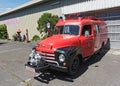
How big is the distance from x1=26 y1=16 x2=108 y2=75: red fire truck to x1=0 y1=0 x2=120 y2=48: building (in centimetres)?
411

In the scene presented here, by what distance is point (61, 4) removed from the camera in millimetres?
17484

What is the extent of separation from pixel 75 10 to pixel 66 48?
29.0ft

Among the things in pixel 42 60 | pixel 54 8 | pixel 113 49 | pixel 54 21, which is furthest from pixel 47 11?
pixel 42 60

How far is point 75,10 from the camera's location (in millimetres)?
15625

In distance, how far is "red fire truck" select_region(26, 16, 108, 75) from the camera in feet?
23.0

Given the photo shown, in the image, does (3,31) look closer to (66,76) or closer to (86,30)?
(86,30)

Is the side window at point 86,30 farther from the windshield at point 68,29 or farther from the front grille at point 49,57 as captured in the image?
the front grille at point 49,57

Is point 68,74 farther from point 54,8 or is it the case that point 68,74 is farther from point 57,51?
point 54,8

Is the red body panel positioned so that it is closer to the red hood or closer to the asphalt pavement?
the red hood

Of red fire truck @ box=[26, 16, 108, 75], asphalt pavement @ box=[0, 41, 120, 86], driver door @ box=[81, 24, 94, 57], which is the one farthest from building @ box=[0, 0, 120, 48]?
driver door @ box=[81, 24, 94, 57]

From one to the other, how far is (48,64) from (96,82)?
183cm

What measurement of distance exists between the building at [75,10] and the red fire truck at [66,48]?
4.11m

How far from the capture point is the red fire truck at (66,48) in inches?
276

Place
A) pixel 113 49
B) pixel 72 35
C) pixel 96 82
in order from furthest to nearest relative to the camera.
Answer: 1. pixel 113 49
2. pixel 72 35
3. pixel 96 82
